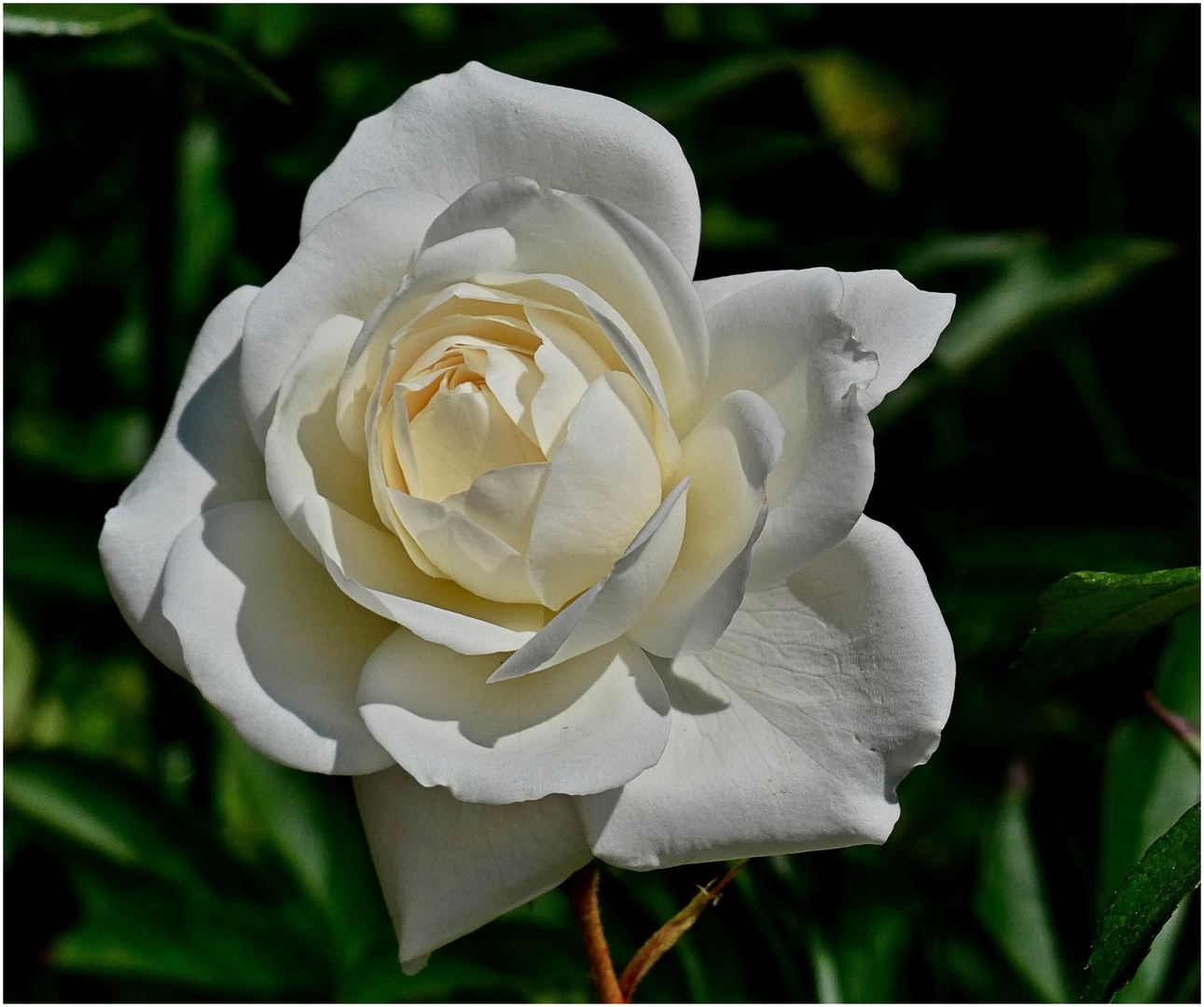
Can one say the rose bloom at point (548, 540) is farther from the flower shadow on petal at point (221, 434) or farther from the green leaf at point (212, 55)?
the green leaf at point (212, 55)

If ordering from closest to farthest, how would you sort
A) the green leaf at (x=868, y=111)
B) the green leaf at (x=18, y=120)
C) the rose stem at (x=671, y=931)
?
the rose stem at (x=671, y=931) < the green leaf at (x=18, y=120) < the green leaf at (x=868, y=111)

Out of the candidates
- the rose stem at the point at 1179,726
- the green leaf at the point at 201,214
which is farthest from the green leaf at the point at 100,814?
the rose stem at the point at 1179,726

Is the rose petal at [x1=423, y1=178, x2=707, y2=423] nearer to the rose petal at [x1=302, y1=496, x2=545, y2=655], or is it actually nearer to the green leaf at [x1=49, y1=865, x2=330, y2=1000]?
the rose petal at [x1=302, y1=496, x2=545, y2=655]

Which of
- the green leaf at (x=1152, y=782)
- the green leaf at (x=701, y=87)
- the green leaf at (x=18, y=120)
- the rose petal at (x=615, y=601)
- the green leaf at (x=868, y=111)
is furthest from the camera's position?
the green leaf at (x=868, y=111)

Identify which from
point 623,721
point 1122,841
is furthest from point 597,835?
point 1122,841

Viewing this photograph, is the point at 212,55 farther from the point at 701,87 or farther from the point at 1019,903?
the point at 1019,903

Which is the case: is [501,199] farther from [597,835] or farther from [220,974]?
[220,974]
